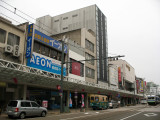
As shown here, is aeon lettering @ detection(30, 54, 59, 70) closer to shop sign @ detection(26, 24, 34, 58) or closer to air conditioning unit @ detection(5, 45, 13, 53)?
shop sign @ detection(26, 24, 34, 58)

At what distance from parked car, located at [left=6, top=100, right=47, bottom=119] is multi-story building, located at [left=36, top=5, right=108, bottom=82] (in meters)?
30.2

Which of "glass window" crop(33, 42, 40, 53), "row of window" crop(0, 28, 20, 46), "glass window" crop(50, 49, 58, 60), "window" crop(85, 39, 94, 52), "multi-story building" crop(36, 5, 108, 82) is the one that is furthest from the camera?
"multi-story building" crop(36, 5, 108, 82)

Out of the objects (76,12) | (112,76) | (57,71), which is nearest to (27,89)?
(57,71)

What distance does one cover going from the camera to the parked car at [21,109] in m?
15.7

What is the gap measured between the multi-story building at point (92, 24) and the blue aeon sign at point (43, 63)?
15.7 m

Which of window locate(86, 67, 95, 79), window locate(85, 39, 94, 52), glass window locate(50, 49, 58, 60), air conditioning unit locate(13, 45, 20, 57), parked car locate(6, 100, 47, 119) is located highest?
window locate(85, 39, 94, 52)

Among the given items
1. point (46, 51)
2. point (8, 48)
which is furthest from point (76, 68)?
point (8, 48)

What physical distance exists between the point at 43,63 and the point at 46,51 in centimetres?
287

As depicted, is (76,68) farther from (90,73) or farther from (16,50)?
(16,50)

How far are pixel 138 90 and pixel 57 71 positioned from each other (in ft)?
297

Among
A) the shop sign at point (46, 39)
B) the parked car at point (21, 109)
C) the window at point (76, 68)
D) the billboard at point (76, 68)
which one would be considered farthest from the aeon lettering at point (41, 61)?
the parked car at point (21, 109)

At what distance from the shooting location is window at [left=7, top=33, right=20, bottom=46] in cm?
2362

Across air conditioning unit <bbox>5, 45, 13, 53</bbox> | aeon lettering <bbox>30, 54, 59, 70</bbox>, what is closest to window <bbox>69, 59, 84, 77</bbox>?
aeon lettering <bbox>30, 54, 59, 70</bbox>

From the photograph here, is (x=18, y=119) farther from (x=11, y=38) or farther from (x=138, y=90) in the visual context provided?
(x=138, y=90)
